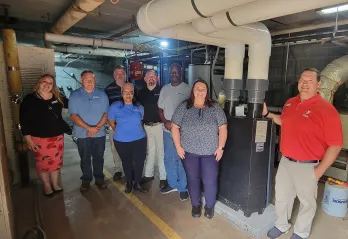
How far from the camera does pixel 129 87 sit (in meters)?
2.73

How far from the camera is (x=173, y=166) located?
9.47 ft

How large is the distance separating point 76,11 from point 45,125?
4.51 feet

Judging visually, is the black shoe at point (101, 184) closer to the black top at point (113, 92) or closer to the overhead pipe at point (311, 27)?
the black top at point (113, 92)

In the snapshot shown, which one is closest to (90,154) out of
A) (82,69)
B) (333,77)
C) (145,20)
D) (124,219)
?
(124,219)

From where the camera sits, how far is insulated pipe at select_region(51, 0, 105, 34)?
2.28 m

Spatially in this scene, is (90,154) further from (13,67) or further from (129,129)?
(13,67)

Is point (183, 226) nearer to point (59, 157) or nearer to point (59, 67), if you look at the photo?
point (59, 157)

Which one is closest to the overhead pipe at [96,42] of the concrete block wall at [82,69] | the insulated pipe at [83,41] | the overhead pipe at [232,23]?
the insulated pipe at [83,41]

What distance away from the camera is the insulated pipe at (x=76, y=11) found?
2.28 metres

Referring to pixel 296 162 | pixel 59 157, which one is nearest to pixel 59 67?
pixel 59 157

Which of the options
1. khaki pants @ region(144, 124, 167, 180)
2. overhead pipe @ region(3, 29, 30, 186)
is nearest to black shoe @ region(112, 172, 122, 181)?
khaki pants @ region(144, 124, 167, 180)

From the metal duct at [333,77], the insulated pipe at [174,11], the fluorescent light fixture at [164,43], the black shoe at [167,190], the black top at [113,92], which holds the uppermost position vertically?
the fluorescent light fixture at [164,43]

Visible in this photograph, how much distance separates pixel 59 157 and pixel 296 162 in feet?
8.74

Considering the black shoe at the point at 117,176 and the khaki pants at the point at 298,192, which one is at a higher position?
the khaki pants at the point at 298,192
